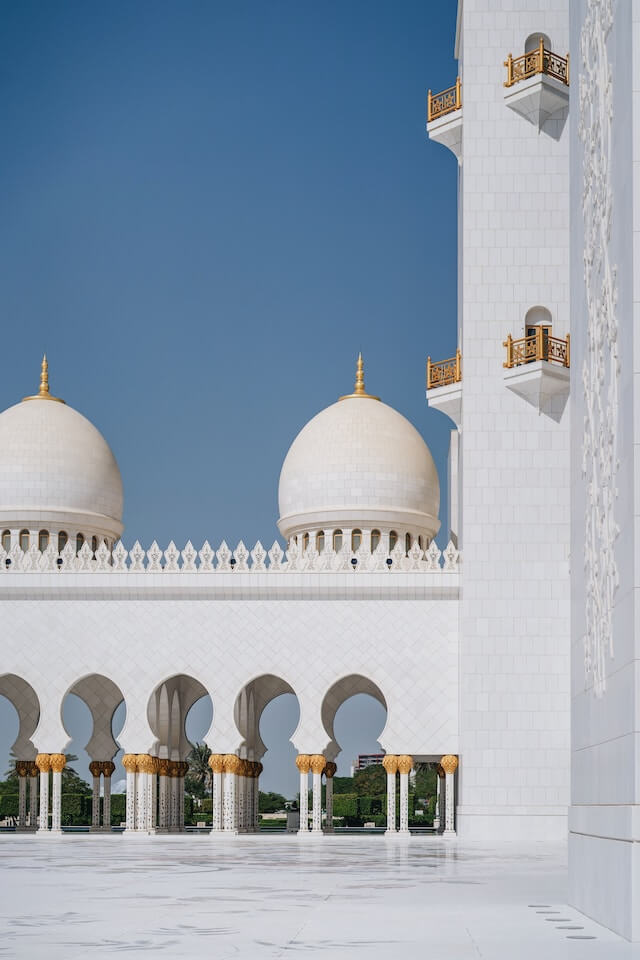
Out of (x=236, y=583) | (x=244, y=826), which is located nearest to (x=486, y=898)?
(x=236, y=583)

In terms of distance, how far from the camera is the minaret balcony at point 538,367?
2231 centimetres

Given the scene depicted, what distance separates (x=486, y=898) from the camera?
976 cm

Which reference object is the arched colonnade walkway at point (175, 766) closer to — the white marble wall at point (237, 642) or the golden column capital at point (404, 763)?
the golden column capital at point (404, 763)

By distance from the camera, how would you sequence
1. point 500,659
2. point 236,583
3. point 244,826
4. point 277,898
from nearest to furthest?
1. point 277,898
2. point 500,659
3. point 236,583
4. point 244,826

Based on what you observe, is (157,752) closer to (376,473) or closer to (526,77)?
(376,473)

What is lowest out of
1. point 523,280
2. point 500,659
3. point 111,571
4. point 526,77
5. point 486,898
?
point 486,898

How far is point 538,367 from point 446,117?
5.54 metres

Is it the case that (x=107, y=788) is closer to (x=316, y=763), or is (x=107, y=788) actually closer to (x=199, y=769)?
(x=316, y=763)

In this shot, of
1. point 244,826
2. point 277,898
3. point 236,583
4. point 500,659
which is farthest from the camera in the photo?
point 244,826

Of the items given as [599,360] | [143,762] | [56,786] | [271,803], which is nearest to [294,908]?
[599,360]

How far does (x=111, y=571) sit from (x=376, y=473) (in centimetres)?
598

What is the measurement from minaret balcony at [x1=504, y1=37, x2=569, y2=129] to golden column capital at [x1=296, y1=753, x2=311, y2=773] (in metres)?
11.6

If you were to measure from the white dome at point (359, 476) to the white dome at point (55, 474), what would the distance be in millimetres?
3711

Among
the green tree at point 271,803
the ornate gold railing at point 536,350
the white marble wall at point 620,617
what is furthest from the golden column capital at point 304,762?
the green tree at point 271,803
